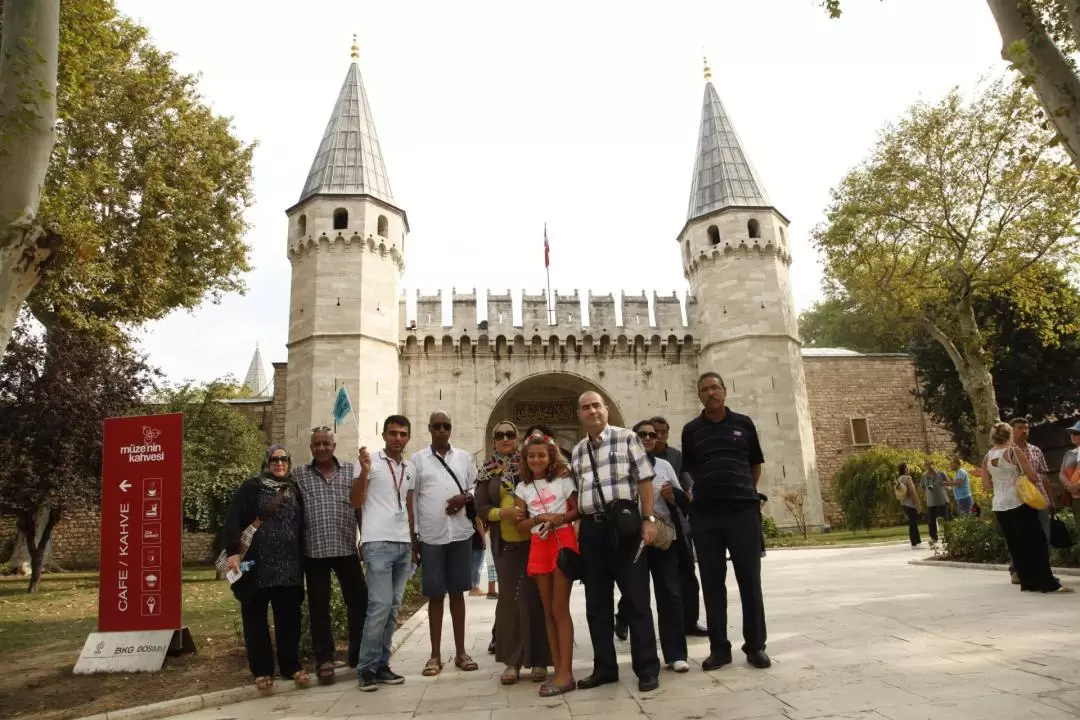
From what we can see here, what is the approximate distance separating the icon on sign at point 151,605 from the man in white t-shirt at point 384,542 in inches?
82.8

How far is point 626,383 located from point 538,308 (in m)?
3.89

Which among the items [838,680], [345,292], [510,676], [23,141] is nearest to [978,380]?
[838,680]

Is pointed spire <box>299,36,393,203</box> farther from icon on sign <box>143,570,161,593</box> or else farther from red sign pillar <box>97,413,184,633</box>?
icon on sign <box>143,570,161,593</box>

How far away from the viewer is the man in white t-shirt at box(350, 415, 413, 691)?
4641 mm

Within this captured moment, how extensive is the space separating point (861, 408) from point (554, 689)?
25.2 metres

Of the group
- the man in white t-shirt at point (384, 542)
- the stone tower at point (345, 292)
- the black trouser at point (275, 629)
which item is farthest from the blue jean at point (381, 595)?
the stone tower at point (345, 292)

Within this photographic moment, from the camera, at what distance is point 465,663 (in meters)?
4.98

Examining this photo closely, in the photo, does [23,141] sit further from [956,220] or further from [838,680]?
[956,220]

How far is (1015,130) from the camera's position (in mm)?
14484

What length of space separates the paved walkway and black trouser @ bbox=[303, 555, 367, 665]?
30 centimetres

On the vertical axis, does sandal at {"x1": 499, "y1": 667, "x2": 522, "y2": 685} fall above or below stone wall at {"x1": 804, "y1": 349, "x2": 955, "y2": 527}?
below

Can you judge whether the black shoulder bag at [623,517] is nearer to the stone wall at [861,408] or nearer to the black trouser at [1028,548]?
the black trouser at [1028,548]

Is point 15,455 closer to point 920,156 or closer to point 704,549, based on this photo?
point 704,549

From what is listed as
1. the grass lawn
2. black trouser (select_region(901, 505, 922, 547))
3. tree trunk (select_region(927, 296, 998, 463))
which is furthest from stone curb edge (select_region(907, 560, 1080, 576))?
the grass lawn
